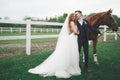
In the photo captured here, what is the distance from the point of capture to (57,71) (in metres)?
6.04

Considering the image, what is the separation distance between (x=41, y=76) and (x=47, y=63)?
60cm

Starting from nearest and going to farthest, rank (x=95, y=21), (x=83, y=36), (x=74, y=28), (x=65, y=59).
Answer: (x=65, y=59) → (x=74, y=28) → (x=83, y=36) → (x=95, y=21)

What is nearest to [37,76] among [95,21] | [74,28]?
[74,28]

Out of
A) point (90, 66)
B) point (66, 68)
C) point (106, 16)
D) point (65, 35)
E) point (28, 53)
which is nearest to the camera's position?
point (66, 68)

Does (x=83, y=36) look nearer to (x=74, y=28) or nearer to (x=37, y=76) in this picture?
(x=74, y=28)

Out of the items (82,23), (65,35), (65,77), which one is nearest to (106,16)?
(82,23)

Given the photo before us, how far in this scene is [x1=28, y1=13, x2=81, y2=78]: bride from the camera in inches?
239

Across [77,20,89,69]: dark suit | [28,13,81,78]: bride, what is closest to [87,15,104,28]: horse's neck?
[77,20,89,69]: dark suit

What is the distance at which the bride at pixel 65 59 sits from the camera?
607 centimetres

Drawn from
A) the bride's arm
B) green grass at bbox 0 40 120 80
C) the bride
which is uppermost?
the bride's arm

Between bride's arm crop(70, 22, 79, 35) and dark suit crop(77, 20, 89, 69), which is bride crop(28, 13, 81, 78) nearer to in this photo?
bride's arm crop(70, 22, 79, 35)

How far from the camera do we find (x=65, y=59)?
6.25 meters

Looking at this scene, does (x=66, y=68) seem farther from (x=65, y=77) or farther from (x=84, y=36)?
(x=84, y=36)

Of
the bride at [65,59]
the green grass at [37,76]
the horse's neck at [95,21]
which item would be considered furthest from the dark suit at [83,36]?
the horse's neck at [95,21]
